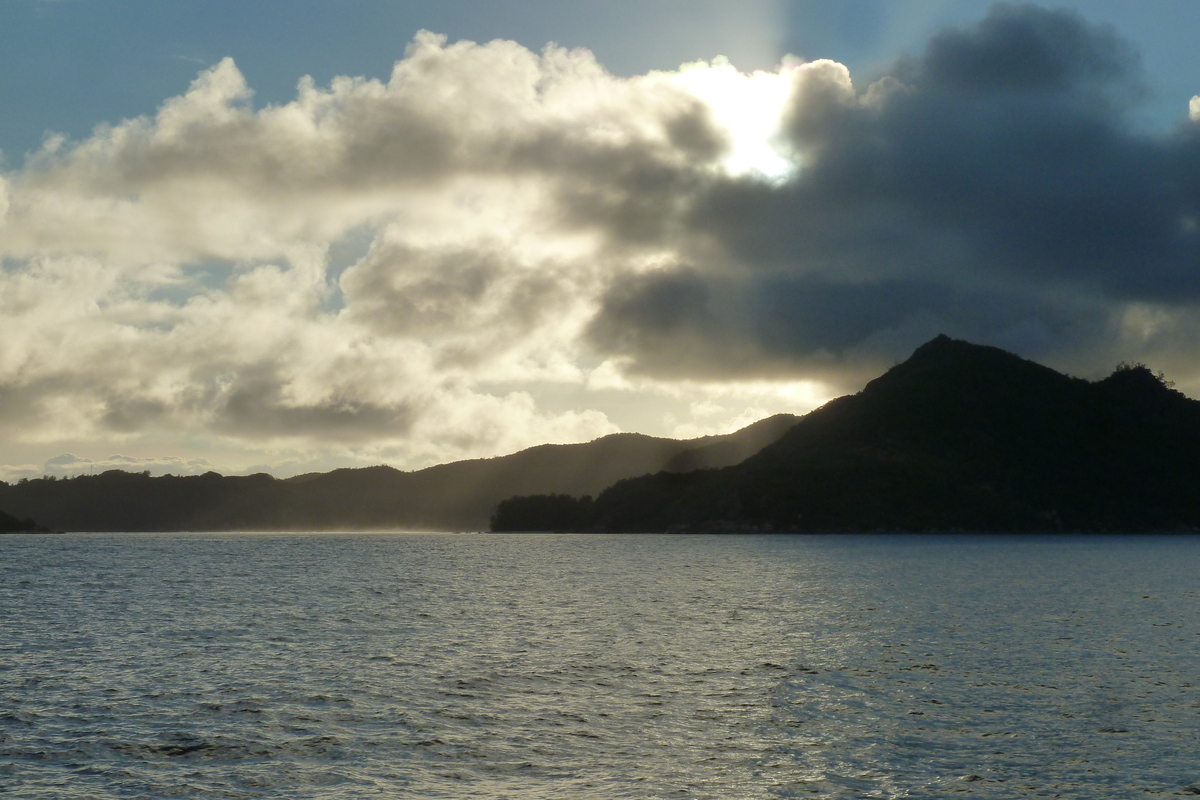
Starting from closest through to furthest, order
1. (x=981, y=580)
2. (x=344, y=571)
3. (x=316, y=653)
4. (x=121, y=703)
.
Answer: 1. (x=121, y=703)
2. (x=316, y=653)
3. (x=981, y=580)
4. (x=344, y=571)

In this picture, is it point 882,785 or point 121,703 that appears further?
point 121,703

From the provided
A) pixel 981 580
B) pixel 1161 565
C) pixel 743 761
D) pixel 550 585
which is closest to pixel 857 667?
pixel 743 761

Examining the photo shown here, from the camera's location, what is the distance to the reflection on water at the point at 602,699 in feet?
109

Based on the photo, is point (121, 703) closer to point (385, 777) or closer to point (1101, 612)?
point (385, 777)

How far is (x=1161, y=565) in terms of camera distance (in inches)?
7136

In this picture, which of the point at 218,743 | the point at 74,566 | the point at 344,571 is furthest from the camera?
the point at 74,566

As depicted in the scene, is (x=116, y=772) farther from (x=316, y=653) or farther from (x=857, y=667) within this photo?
(x=857, y=667)

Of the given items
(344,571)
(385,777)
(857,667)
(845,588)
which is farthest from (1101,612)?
(344,571)

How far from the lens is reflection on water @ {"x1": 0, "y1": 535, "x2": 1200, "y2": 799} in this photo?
109 feet

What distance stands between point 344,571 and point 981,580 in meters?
108

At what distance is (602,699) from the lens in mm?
46094

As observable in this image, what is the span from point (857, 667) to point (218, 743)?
3588 centimetres

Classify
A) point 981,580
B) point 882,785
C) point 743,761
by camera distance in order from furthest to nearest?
1. point 981,580
2. point 743,761
3. point 882,785

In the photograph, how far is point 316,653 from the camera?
209ft
